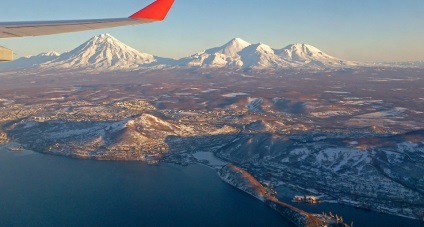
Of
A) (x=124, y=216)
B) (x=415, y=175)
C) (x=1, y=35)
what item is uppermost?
(x=1, y=35)

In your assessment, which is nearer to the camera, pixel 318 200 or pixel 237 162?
pixel 318 200

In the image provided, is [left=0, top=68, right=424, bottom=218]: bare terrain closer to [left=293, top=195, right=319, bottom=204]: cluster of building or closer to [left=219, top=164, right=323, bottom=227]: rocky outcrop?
[left=293, top=195, right=319, bottom=204]: cluster of building

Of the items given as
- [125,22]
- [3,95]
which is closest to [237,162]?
[125,22]

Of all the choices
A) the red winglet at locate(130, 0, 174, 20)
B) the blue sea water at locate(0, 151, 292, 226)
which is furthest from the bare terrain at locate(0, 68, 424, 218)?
the red winglet at locate(130, 0, 174, 20)

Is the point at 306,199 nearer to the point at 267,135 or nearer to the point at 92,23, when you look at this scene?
the point at 267,135

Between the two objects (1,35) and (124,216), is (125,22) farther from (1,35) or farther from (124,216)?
(124,216)

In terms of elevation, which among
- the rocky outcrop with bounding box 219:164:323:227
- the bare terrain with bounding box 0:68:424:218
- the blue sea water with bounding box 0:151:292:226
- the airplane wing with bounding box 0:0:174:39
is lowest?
the blue sea water with bounding box 0:151:292:226

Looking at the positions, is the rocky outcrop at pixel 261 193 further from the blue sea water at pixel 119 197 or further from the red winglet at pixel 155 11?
the red winglet at pixel 155 11
